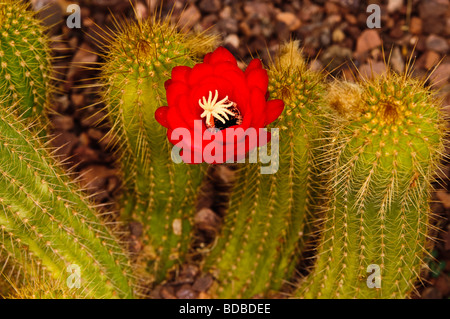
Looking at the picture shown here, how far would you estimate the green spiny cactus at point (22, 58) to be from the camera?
6.39 ft

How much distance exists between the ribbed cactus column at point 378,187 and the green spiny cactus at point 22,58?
109 centimetres

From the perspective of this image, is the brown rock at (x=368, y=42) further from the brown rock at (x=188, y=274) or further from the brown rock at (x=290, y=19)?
the brown rock at (x=188, y=274)

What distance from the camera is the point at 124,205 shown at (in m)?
2.46

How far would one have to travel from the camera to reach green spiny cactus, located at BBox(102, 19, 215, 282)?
1820mm

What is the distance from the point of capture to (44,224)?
1.81 metres

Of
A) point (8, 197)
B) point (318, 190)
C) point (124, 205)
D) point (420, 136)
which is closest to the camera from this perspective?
point (420, 136)

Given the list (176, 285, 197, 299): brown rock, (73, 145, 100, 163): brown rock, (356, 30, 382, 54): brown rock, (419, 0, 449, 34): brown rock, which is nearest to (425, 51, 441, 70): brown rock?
(419, 0, 449, 34): brown rock

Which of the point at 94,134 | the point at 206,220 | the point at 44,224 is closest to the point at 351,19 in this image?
the point at 206,220

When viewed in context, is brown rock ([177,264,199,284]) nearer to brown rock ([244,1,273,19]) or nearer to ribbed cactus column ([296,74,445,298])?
ribbed cactus column ([296,74,445,298])

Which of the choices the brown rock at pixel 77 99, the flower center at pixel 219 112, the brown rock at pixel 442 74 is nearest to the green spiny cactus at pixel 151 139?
the flower center at pixel 219 112

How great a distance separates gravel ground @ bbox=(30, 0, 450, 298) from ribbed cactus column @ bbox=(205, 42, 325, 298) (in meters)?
0.52

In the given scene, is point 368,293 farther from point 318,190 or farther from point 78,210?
point 78,210
